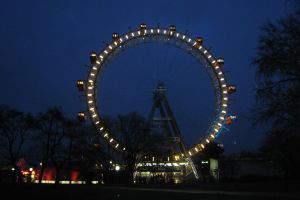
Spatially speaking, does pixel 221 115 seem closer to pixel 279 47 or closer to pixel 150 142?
pixel 150 142

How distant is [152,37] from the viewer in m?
50.6

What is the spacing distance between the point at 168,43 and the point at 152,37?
6.38ft

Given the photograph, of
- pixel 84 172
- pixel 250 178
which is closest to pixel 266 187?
pixel 250 178

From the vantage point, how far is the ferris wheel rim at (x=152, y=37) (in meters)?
48.5

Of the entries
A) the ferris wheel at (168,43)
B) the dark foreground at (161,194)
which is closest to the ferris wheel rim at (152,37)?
the ferris wheel at (168,43)

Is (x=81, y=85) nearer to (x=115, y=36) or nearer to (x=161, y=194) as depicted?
(x=115, y=36)

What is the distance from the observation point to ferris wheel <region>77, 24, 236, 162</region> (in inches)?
1912

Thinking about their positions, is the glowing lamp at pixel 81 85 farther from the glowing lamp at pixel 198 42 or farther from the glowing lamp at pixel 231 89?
the glowing lamp at pixel 231 89

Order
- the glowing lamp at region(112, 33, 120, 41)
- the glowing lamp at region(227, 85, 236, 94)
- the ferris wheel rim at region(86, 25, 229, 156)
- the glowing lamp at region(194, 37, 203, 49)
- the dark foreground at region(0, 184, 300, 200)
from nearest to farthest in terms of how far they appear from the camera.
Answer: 1. the dark foreground at region(0, 184, 300, 200)
2. the ferris wheel rim at region(86, 25, 229, 156)
3. the glowing lamp at region(227, 85, 236, 94)
4. the glowing lamp at region(112, 33, 120, 41)
5. the glowing lamp at region(194, 37, 203, 49)

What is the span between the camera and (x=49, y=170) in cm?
8325

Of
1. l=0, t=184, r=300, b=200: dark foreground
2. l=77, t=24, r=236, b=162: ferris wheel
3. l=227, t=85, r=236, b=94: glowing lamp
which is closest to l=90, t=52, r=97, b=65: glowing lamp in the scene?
l=77, t=24, r=236, b=162: ferris wheel

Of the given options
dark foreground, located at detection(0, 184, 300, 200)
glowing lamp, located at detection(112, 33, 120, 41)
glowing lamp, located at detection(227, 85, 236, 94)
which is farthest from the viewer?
glowing lamp, located at detection(112, 33, 120, 41)

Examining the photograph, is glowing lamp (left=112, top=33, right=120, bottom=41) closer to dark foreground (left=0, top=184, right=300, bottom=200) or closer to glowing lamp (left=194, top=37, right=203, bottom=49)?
glowing lamp (left=194, top=37, right=203, bottom=49)

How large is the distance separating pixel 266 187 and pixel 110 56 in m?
25.2
